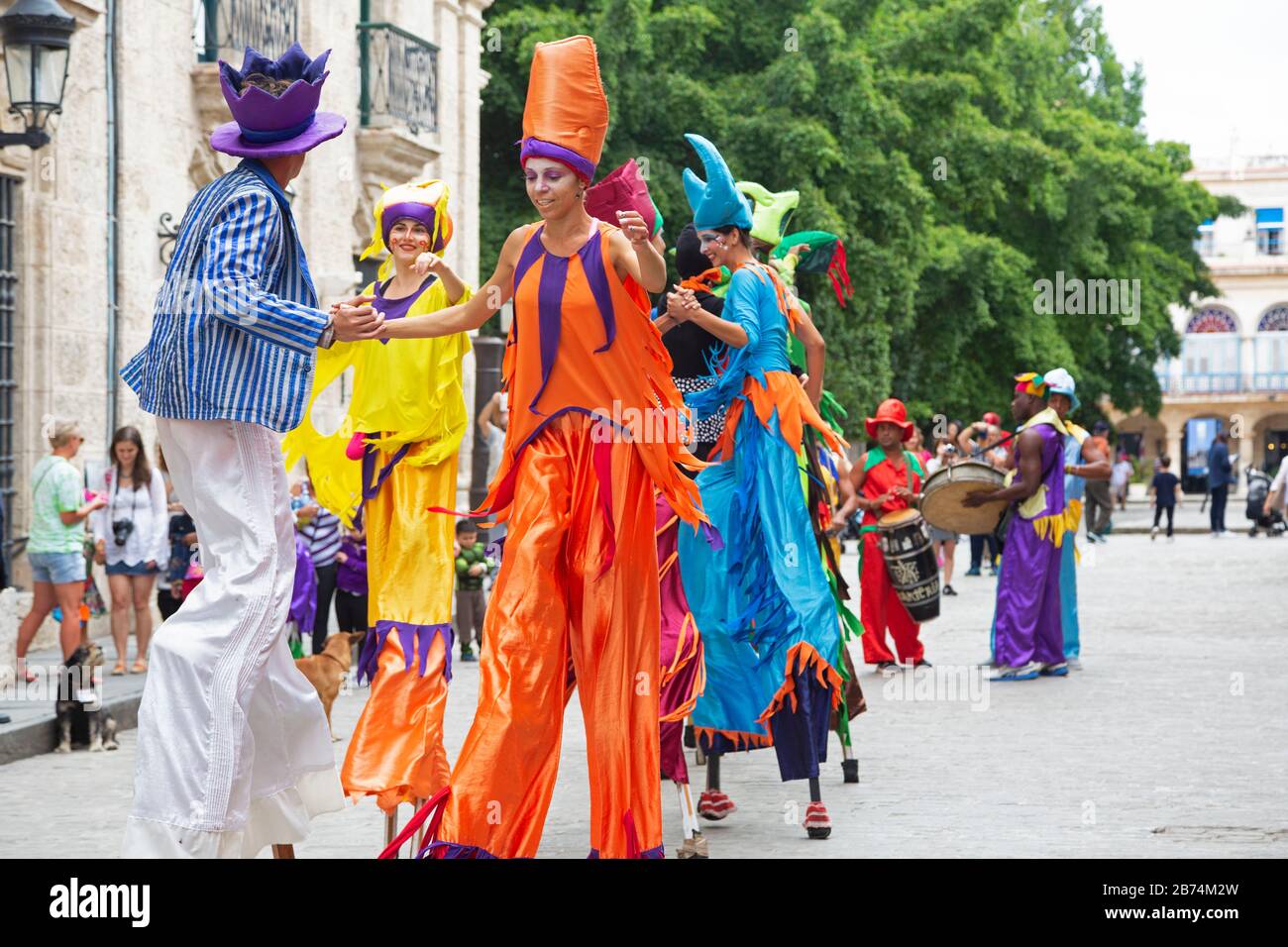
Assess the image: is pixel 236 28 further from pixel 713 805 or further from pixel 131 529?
pixel 713 805

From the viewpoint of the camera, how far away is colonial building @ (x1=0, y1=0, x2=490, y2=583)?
13.9 meters

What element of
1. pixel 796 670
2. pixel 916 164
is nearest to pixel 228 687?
pixel 796 670

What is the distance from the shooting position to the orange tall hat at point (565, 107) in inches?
221

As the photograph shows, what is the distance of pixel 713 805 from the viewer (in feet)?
24.0

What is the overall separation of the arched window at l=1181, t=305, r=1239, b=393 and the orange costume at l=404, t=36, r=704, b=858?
278ft

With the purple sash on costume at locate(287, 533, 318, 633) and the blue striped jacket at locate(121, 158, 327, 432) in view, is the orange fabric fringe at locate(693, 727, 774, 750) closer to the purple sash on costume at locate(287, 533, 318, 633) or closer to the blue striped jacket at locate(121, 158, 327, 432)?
the blue striped jacket at locate(121, 158, 327, 432)

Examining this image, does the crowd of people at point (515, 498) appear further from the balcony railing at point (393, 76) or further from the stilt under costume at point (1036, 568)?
the balcony railing at point (393, 76)

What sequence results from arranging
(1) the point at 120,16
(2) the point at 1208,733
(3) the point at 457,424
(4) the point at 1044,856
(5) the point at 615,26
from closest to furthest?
(4) the point at 1044,856 → (3) the point at 457,424 → (2) the point at 1208,733 → (1) the point at 120,16 → (5) the point at 615,26

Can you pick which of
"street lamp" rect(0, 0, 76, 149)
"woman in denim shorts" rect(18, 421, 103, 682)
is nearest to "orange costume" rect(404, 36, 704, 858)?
"woman in denim shorts" rect(18, 421, 103, 682)

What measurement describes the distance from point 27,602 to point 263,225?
8921 millimetres

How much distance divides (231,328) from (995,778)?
430cm

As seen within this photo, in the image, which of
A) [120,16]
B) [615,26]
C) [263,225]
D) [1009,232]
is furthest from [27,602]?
[1009,232]
